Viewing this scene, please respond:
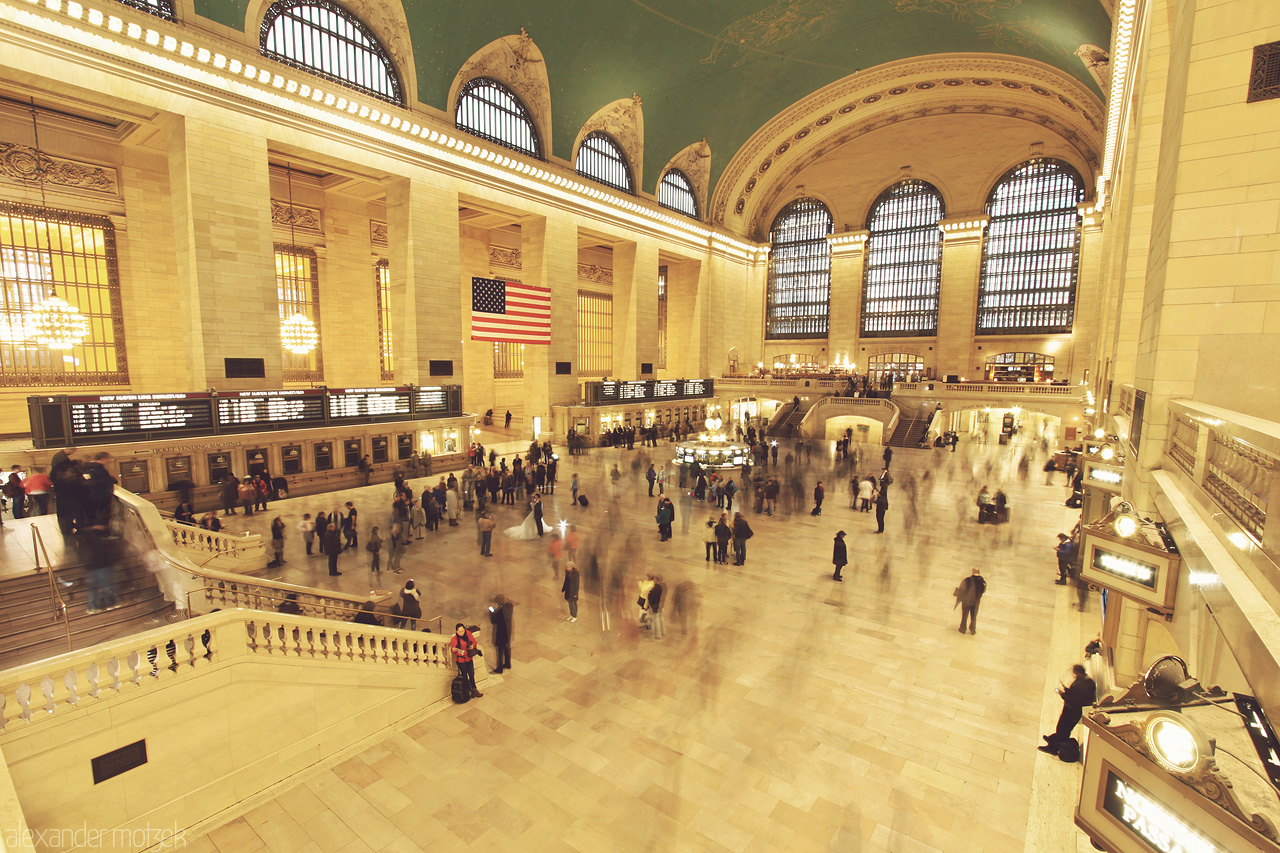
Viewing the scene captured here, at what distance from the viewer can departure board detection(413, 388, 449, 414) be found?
17078mm

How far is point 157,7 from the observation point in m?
12.6

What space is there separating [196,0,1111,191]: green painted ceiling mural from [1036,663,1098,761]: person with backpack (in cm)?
2083

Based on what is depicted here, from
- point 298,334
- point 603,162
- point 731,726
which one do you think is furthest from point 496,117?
point 731,726

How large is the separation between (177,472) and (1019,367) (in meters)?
36.2

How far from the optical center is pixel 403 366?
1817 cm

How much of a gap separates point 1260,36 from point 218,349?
58.9ft

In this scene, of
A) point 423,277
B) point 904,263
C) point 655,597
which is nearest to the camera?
point 655,597

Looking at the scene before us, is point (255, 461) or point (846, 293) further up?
point (846, 293)

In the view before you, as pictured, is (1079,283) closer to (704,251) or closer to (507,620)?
(704,251)

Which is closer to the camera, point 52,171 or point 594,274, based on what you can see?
point 52,171

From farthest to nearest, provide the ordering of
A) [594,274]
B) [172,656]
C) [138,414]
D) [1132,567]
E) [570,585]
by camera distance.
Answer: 1. [594,274]
2. [138,414]
3. [570,585]
4. [172,656]
5. [1132,567]

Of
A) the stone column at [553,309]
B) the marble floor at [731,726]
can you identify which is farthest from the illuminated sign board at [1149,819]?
the stone column at [553,309]

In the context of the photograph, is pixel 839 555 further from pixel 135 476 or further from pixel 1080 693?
pixel 135 476

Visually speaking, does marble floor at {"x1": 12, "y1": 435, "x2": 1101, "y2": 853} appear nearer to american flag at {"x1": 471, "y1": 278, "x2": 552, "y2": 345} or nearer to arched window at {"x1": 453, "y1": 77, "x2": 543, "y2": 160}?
american flag at {"x1": 471, "y1": 278, "x2": 552, "y2": 345}
